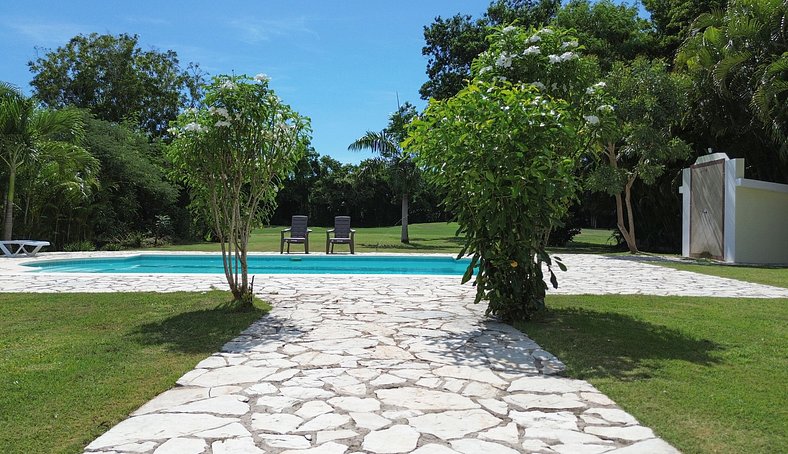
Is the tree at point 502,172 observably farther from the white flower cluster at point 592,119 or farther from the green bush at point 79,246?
the green bush at point 79,246

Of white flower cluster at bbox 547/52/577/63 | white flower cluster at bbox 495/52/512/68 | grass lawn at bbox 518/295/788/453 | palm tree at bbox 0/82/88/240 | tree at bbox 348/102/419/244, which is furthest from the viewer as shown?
tree at bbox 348/102/419/244

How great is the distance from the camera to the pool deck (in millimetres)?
2951

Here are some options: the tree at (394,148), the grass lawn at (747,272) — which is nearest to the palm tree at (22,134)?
the tree at (394,148)

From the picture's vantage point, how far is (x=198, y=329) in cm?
582

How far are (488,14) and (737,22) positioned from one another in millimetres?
12543

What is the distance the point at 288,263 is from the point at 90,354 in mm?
10293

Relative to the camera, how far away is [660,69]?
16.5m

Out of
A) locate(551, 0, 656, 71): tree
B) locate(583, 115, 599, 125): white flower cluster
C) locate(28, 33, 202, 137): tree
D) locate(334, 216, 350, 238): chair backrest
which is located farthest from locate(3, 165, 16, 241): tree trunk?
locate(551, 0, 656, 71): tree

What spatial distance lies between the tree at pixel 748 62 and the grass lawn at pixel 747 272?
403 centimetres

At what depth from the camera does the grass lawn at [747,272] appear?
1067 cm

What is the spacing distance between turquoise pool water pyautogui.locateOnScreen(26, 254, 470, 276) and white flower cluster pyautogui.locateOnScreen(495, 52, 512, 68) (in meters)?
8.04

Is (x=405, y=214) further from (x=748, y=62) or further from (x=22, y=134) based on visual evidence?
(x=22, y=134)

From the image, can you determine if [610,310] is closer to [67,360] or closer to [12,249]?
[67,360]

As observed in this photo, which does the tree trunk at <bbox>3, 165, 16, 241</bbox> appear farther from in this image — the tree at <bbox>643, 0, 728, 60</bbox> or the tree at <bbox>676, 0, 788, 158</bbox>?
the tree at <bbox>643, 0, 728, 60</bbox>
